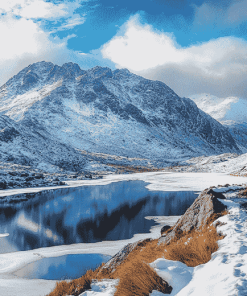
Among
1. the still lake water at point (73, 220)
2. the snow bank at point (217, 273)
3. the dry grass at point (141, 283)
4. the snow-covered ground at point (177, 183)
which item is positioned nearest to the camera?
the snow bank at point (217, 273)

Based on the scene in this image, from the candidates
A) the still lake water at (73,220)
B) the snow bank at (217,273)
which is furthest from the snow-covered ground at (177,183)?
the snow bank at (217,273)

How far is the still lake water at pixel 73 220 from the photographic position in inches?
715

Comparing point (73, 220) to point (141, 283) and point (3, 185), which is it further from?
point (3, 185)

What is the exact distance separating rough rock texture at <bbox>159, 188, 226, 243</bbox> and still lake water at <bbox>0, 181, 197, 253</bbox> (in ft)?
34.0

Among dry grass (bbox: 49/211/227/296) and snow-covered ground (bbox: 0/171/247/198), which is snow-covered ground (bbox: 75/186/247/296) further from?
snow-covered ground (bbox: 0/171/247/198)

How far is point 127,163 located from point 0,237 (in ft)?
A: 389

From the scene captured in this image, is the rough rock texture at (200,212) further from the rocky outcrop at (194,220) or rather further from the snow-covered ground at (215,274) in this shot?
the snow-covered ground at (215,274)

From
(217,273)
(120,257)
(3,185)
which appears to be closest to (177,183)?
(3,185)

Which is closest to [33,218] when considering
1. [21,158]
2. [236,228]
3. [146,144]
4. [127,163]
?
[236,228]

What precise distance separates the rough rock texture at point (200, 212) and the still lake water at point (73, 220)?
1037 centimetres

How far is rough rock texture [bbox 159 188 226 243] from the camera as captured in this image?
26.3 ft

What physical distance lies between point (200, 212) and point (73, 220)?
1833cm

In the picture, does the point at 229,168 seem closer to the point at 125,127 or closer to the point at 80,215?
the point at 80,215

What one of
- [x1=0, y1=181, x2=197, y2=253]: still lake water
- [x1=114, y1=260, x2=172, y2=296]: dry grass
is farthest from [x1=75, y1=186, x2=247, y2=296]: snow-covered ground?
→ [x1=0, y1=181, x2=197, y2=253]: still lake water
